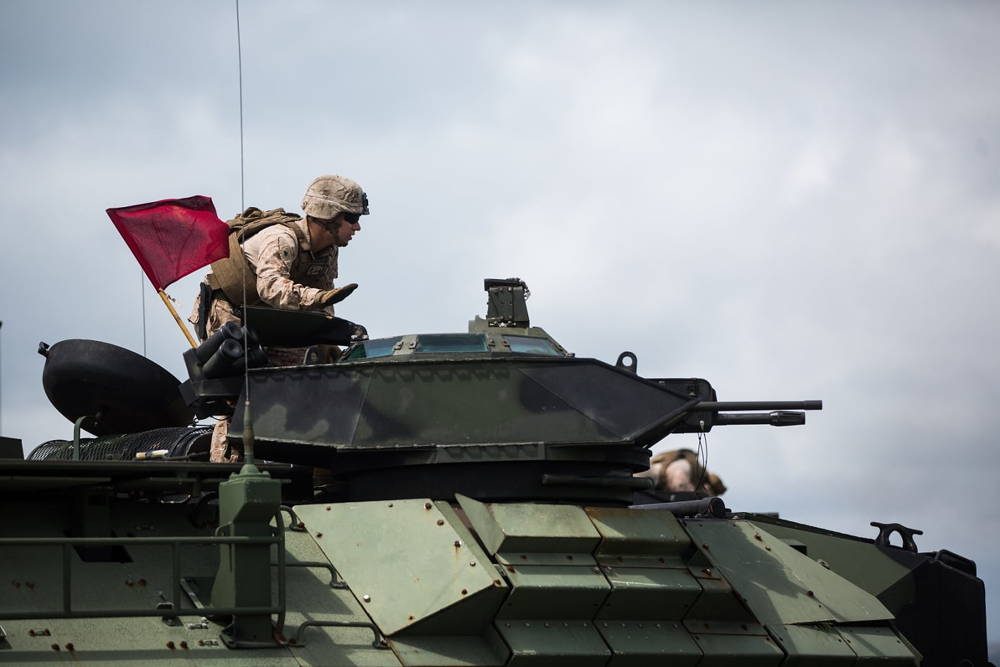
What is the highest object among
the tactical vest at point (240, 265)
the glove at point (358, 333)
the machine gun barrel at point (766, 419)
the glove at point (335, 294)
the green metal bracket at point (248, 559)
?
the tactical vest at point (240, 265)

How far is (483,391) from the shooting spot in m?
12.3

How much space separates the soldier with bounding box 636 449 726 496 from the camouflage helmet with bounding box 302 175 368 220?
9.87 metres

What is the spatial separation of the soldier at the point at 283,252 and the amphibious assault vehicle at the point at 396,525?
26.5 inches

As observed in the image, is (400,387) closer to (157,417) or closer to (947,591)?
(157,417)

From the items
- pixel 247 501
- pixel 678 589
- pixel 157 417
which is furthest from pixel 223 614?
pixel 157 417

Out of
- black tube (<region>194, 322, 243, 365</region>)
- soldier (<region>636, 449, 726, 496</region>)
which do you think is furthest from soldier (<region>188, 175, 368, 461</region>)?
soldier (<region>636, 449, 726, 496</region>)

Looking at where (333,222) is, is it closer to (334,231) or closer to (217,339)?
(334,231)

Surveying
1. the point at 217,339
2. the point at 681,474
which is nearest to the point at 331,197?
the point at 217,339

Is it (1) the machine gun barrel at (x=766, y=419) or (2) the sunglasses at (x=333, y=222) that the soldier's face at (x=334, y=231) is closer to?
(2) the sunglasses at (x=333, y=222)

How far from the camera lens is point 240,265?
46.4 ft

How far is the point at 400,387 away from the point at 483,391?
0.60m

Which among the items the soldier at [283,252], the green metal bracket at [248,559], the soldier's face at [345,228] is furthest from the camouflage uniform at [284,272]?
the green metal bracket at [248,559]

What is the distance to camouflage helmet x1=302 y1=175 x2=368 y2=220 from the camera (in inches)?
560

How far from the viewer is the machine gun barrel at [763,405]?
1335 centimetres
